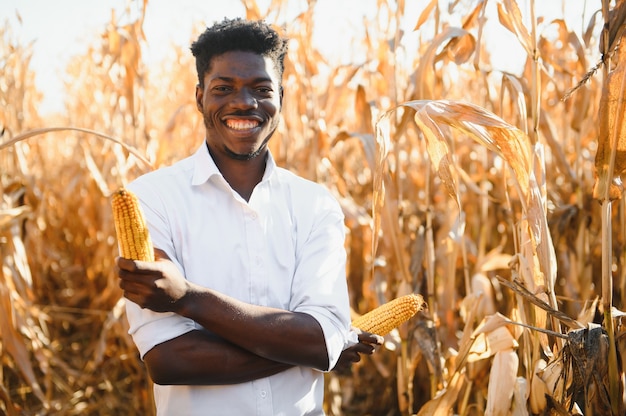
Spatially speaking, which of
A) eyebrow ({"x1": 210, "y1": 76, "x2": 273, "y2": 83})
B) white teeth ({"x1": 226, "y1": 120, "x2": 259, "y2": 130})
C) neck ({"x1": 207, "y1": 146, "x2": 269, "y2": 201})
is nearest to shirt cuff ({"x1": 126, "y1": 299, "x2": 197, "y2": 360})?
neck ({"x1": 207, "y1": 146, "x2": 269, "y2": 201})

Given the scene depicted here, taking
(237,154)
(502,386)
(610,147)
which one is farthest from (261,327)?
(610,147)

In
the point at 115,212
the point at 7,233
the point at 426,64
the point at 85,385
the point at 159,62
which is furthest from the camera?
the point at 159,62

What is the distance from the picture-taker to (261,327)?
1573 millimetres

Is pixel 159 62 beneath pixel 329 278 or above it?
above

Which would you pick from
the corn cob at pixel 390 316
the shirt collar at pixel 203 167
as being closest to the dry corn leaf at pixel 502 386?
the corn cob at pixel 390 316

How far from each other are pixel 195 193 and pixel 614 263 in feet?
9.46

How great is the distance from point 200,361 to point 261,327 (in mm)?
180

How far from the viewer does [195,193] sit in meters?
1.78

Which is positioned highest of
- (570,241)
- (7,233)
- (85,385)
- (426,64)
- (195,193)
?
(426,64)

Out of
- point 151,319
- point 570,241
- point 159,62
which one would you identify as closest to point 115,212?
point 151,319

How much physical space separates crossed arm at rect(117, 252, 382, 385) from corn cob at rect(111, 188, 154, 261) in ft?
0.21

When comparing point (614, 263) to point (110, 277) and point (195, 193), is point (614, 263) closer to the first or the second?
point (195, 193)

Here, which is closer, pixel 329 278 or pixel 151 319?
pixel 151 319

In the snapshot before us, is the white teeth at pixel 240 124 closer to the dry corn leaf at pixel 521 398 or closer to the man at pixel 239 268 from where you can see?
the man at pixel 239 268
